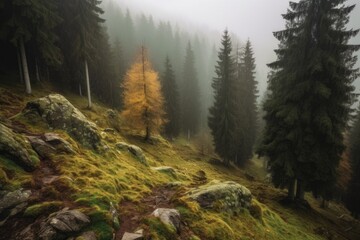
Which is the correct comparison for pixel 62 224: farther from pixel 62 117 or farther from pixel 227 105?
pixel 227 105

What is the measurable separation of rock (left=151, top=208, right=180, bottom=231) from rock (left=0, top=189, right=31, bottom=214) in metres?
4.53

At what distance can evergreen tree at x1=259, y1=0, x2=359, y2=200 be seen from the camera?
17594 mm

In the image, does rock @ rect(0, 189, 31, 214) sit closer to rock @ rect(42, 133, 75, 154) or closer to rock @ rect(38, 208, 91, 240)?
rock @ rect(38, 208, 91, 240)

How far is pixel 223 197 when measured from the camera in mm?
11766

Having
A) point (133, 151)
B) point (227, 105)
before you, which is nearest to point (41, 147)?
point (133, 151)

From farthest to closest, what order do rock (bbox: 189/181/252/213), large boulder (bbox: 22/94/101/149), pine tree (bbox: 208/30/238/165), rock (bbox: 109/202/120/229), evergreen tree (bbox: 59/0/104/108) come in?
pine tree (bbox: 208/30/238/165) → evergreen tree (bbox: 59/0/104/108) → large boulder (bbox: 22/94/101/149) → rock (bbox: 189/181/252/213) → rock (bbox: 109/202/120/229)

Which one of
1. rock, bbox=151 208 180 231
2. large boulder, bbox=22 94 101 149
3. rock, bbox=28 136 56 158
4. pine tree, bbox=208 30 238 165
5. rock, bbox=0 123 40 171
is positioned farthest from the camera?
pine tree, bbox=208 30 238 165

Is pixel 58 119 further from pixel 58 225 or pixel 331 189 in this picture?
pixel 331 189

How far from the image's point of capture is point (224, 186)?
1237 cm

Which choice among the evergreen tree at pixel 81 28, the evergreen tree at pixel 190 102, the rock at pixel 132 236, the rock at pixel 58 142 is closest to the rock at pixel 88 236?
the rock at pixel 132 236

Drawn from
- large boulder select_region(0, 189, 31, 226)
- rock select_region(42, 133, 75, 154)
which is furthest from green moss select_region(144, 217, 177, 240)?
rock select_region(42, 133, 75, 154)

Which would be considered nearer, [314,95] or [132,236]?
[132,236]

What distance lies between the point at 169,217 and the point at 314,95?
15.9 m

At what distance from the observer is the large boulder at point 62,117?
43.3 ft
